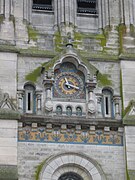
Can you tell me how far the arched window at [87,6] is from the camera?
2808 centimetres

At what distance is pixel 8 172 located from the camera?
24125 millimetres

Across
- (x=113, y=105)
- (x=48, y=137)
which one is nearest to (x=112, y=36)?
(x=113, y=105)

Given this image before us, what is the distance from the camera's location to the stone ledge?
24.0m

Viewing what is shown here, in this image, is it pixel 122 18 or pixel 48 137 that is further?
pixel 122 18

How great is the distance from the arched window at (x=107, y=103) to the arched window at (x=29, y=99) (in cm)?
227

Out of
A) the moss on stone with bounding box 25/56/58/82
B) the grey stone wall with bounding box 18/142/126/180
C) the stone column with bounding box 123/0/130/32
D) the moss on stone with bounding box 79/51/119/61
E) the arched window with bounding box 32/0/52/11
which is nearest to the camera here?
the grey stone wall with bounding box 18/142/126/180

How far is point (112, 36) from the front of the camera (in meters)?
27.5

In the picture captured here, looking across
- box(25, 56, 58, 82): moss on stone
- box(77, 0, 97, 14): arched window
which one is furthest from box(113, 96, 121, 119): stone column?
box(77, 0, 97, 14): arched window

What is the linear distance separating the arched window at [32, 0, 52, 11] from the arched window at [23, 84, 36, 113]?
308cm

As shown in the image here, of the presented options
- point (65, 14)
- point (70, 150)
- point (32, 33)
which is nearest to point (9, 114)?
point (70, 150)

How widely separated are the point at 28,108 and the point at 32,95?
0.50 m

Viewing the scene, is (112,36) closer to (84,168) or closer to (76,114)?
(76,114)

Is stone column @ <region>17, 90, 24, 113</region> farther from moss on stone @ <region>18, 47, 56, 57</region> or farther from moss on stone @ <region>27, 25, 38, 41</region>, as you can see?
moss on stone @ <region>27, 25, 38, 41</region>

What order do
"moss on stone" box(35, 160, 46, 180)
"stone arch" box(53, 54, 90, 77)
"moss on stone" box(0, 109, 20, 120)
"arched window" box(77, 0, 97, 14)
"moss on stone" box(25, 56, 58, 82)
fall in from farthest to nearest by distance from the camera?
1. "arched window" box(77, 0, 97, 14)
2. "stone arch" box(53, 54, 90, 77)
3. "moss on stone" box(25, 56, 58, 82)
4. "moss on stone" box(0, 109, 20, 120)
5. "moss on stone" box(35, 160, 46, 180)
